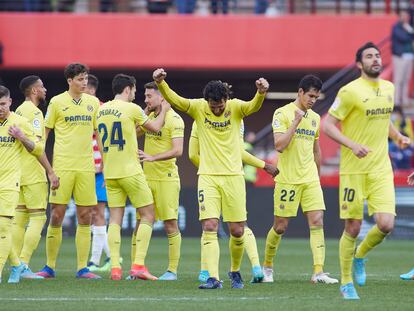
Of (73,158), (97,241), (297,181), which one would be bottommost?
(97,241)

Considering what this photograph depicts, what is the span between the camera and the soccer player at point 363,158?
1165 cm

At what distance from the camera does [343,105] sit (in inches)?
461

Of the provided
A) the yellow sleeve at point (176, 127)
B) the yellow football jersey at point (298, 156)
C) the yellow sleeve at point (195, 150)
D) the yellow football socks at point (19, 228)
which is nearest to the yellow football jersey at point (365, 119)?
the yellow football jersey at point (298, 156)

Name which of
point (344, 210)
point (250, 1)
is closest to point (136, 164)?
point (344, 210)

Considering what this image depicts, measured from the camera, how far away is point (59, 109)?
14.8 metres

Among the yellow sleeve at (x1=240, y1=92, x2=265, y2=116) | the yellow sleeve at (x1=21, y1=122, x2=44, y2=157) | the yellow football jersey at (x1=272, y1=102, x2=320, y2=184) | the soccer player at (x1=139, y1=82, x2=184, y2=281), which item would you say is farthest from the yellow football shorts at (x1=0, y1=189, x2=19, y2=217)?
the yellow football jersey at (x1=272, y1=102, x2=320, y2=184)

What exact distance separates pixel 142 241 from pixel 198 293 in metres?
2.16

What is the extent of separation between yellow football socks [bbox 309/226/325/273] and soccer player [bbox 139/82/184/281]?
1.76 metres

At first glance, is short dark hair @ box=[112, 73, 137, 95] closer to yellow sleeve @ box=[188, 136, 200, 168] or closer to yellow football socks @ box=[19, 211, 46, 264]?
yellow sleeve @ box=[188, 136, 200, 168]

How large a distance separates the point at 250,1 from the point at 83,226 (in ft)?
64.9

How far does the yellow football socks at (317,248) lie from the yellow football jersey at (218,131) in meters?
1.61

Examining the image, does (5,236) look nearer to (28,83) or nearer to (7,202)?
(7,202)

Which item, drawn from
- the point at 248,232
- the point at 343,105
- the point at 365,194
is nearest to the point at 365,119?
the point at 343,105

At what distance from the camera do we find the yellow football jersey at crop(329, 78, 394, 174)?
11.7m
